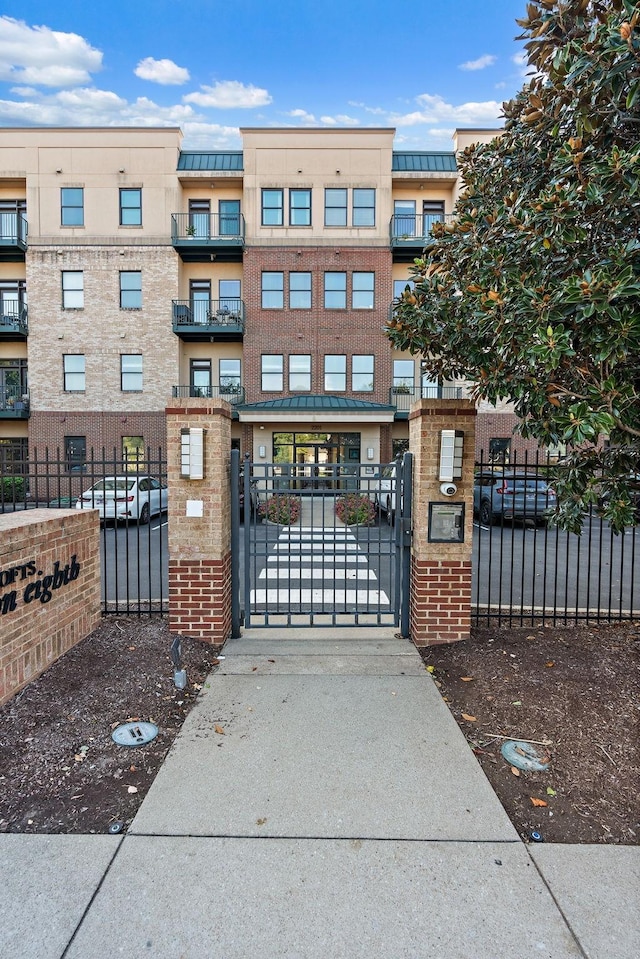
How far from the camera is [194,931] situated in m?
2.01

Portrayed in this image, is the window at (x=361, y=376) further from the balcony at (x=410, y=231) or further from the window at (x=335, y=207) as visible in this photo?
the window at (x=335, y=207)

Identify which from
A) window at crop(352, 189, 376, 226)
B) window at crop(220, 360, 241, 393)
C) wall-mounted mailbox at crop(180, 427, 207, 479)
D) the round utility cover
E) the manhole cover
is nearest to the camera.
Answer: the round utility cover

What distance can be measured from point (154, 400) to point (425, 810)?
20.1 m

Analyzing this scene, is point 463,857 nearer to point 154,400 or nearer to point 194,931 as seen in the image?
point 194,931

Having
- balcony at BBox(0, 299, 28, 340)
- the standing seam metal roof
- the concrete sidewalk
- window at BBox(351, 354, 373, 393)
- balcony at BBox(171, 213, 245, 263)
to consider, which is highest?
the standing seam metal roof

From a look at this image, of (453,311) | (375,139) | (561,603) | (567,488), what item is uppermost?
(375,139)

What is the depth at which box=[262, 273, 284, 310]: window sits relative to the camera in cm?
2047

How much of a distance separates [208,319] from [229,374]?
7.87ft

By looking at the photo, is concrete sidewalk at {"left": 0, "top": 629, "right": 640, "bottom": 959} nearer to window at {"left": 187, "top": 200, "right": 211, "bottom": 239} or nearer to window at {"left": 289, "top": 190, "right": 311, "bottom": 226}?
window at {"left": 289, "top": 190, "right": 311, "bottom": 226}

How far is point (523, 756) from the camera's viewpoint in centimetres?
319

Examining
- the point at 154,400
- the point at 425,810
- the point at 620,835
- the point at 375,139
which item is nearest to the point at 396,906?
the point at 425,810

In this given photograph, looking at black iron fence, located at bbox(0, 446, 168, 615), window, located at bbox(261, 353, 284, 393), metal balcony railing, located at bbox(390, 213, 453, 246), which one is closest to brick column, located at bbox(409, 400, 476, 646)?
black iron fence, located at bbox(0, 446, 168, 615)

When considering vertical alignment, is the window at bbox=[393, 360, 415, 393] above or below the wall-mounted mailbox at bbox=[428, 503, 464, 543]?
above

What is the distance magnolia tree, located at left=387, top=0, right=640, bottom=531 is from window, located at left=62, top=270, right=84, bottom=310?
2054cm
